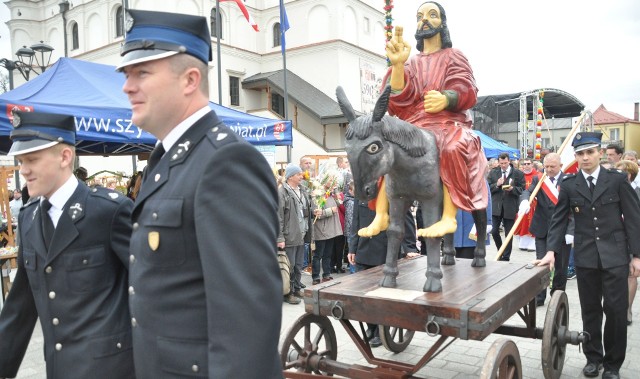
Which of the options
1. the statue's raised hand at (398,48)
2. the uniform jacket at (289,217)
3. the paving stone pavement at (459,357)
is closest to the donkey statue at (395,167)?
the statue's raised hand at (398,48)

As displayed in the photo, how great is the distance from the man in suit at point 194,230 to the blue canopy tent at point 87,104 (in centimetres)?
454

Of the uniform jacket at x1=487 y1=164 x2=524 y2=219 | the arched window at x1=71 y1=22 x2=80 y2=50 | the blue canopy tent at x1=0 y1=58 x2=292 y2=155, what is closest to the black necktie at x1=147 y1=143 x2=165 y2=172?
the blue canopy tent at x1=0 y1=58 x2=292 y2=155

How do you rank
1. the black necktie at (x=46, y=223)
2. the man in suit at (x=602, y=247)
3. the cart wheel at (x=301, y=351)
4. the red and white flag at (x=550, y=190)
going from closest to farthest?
the black necktie at (x=46, y=223)
the cart wheel at (x=301, y=351)
the man in suit at (x=602, y=247)
the red and white flag at (x=550, y=190)

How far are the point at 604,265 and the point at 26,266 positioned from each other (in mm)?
4461

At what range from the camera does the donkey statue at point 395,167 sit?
10.7ft

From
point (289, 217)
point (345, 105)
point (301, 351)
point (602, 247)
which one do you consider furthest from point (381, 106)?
point (289, 217)

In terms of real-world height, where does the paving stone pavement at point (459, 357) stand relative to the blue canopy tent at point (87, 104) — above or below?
below

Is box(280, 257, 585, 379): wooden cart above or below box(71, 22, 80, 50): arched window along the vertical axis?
below

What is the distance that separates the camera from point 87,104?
21.0 ft

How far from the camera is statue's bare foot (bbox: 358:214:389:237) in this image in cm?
387

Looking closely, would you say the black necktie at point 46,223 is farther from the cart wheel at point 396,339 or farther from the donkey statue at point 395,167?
the cart wheel at point 396,339

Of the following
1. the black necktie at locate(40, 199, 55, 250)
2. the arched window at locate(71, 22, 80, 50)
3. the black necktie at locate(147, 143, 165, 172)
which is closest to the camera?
the black necktie at locate(147, 143, 165, 172)

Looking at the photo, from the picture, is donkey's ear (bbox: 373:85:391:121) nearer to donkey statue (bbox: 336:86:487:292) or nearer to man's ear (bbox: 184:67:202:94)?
donkey statue (bbox: 336:86:487:292)

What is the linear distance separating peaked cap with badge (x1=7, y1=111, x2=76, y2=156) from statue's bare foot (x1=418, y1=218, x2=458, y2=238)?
2.27 metres
